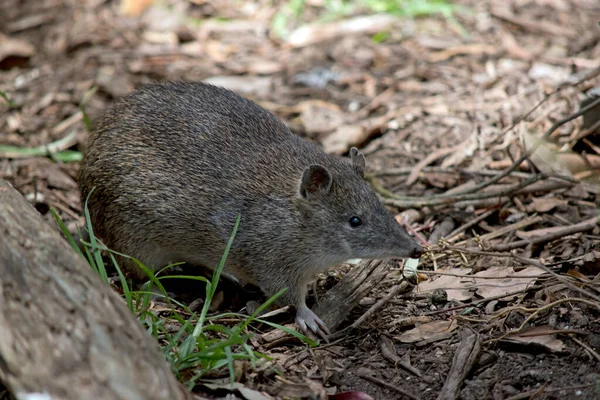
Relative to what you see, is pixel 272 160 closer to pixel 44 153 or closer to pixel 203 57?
pixel 44 153

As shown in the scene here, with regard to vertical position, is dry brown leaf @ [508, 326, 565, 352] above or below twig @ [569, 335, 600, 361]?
below

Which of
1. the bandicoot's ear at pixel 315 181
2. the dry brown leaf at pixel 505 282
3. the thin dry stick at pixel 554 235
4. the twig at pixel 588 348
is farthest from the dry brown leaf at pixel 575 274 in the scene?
the bandicoot's ear at pixel 315 181

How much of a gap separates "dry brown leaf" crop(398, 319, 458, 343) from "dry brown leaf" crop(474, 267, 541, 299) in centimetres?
44

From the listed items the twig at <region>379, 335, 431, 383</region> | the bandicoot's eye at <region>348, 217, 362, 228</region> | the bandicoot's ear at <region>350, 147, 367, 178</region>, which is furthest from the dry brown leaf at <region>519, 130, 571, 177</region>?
the twig at <region>379, 335, 431, 383</region>

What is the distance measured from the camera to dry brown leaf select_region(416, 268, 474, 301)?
215 inches

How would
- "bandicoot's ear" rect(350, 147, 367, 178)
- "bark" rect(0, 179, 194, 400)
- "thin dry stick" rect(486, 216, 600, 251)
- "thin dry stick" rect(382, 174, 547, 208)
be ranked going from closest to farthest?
1. "bark" rect(0, 179, 194, 400)
2. "thin dry stick" rect(486, 216, 600, 251)
3. "bandicoot's ear" rect(350, 147, 367, 178)
4. "thin dry stick" rect(382, 174, 547, 208)

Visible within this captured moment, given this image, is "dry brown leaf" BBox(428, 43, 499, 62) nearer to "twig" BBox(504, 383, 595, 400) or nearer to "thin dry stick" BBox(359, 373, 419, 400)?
"thin dry stick" BBox(359, 373, 419, 400)

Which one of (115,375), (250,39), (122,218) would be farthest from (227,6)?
(115,375)

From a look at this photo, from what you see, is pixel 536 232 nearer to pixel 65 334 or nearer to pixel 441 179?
pixel 441 179

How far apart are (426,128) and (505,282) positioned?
3.05 meters

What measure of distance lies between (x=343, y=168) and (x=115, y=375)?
2.95 m

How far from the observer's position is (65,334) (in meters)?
3.42

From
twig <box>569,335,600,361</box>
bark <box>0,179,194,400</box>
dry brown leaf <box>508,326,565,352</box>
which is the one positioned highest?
bark <box>0,179,194,400</box>

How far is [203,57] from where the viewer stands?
10078 millimetres
